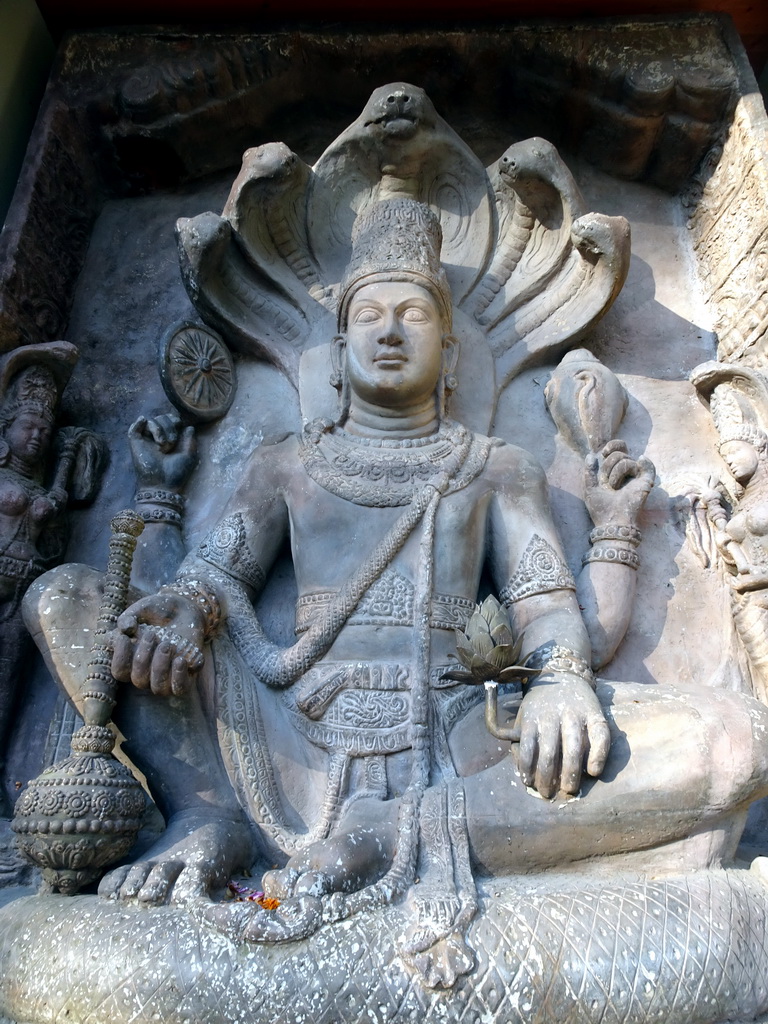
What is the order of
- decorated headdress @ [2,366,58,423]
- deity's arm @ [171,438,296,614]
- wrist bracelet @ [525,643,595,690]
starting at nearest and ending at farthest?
wrist bracelet @ [525,643,595,690]
deity's arm @ [171,438,296,614]
decorated headdress @ [2,366,58,423]

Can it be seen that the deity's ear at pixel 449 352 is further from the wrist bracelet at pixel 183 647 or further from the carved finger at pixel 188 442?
the wrist bracelet at pixel 183 647

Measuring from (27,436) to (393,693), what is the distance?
203cm

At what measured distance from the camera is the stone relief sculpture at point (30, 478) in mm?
3552

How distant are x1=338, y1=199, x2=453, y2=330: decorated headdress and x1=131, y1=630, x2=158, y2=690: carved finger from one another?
1.82 meters

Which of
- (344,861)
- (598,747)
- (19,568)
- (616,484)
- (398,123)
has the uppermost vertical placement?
(398,123)

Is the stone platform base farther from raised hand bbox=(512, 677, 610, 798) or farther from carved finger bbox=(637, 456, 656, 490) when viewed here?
carved finger bbox=(637, 456, 656, 490)

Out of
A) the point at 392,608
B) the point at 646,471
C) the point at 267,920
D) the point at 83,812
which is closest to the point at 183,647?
the point at 83,812

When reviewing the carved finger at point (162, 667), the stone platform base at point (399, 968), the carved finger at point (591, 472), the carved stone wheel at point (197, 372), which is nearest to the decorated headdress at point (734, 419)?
the carved finger at point (591, 472)

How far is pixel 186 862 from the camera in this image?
2445mm

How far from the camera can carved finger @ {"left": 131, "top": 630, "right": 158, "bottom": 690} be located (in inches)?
105

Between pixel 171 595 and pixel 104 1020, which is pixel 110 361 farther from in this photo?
pixel 104 1020

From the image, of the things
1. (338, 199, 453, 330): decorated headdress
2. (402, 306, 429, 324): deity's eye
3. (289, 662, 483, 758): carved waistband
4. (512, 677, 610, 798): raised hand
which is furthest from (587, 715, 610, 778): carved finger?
(338, 199, 453, 330): decorated headdress

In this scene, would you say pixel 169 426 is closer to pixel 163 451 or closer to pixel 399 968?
pixel 163 451

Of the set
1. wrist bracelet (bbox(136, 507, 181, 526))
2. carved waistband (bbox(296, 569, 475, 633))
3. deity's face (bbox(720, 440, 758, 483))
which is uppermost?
deity's face (bbox(720, 440, 758, 483))
